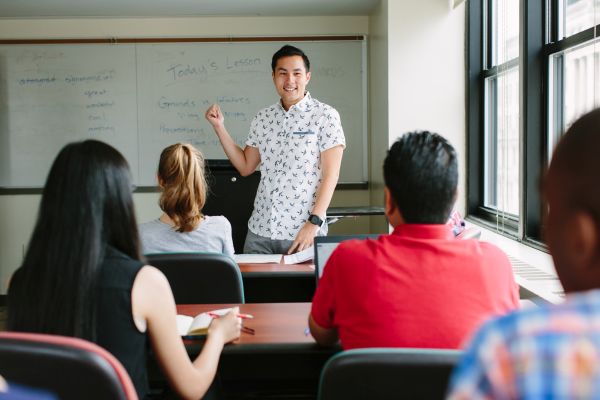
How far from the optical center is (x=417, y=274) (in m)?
1.39

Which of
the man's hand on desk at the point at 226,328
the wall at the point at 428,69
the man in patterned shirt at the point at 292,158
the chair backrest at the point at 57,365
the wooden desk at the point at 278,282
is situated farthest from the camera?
the wall at the point at 428,69

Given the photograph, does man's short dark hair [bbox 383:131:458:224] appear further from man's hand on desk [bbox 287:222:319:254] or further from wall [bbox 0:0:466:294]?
wall [bbox 0:0:466:294]

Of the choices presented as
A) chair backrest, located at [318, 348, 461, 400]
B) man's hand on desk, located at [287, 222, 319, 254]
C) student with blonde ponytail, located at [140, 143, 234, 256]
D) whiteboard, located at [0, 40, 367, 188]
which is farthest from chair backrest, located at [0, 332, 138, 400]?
whiteboard, located at [0, 40, 367, 188]

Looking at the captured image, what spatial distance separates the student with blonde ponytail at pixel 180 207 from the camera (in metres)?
2.52

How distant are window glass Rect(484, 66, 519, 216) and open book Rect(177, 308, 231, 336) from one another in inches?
85.8

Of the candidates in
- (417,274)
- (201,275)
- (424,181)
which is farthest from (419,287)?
(201,275)

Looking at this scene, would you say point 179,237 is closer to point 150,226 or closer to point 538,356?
point 150,226

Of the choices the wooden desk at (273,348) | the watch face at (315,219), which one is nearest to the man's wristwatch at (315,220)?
the watch face at (315,219)

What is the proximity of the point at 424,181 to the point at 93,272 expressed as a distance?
2.42 feet

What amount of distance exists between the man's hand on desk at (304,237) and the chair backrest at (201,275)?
0.72 metres

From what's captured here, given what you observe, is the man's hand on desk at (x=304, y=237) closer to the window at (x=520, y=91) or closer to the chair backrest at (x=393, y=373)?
the window at (x=520, y=91)

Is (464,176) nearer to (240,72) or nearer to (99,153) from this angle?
(240,72)

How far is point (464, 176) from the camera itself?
4473 mm

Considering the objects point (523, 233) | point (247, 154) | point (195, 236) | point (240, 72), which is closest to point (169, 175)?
point (195, 236)
